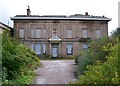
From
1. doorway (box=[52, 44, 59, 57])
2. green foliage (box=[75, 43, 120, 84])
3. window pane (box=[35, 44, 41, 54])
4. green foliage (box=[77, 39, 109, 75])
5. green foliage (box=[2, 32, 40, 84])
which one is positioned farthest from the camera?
window pane (box=[35, 44, 41, 54])

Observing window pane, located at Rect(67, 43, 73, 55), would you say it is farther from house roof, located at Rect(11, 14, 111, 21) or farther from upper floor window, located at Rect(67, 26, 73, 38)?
house roof, located at Rect(11, 14, 111, 21)

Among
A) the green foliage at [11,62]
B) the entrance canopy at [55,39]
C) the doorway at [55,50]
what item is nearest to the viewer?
the green foliage at [11,62]

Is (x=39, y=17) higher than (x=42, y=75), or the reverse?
(x=39, y=17)

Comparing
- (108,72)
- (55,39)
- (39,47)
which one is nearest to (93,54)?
(108,72)

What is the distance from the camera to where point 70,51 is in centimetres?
5403

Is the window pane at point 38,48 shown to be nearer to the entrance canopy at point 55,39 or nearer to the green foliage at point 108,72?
the entrance canopy at point 55,39

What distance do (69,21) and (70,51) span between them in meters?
4.74

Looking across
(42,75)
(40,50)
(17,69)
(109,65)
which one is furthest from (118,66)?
(40,50)

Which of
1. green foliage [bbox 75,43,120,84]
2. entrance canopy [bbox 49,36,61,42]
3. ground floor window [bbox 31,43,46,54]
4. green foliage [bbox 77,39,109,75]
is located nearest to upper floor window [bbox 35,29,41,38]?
ground floor window [bbox 31,43,46,54]

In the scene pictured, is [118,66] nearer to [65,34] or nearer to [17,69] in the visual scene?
[17,69]

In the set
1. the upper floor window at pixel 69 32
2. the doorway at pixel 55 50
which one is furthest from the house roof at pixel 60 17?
the doorway at pixel 55 50

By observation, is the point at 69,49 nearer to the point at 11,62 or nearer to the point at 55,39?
the point at 55,39

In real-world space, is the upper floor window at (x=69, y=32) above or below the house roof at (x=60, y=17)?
below

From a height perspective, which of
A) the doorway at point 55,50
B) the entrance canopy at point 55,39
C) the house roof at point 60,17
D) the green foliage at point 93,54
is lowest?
the doorway at point 55,50
